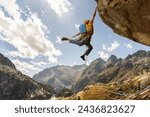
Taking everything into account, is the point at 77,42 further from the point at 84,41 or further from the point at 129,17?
the point at 129,17

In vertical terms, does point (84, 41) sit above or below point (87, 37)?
below

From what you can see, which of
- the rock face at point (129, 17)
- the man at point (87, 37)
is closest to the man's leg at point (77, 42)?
the man at point (87, 37)

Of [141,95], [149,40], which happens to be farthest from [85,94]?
[149,40]

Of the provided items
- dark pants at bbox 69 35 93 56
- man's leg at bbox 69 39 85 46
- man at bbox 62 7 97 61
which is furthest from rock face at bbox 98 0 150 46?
man's leg at bbox 69 39 85 46

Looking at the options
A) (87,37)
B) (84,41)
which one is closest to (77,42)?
(84,41)

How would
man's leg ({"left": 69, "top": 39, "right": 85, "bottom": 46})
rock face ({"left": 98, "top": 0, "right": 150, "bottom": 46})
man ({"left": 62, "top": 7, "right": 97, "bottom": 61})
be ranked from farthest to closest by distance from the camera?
rock face ({"left": 98, "top": 0, "right": 150, "bottom": 46}), man's leg ({"left": 69, "top": 39, "right": 85, "bottom": 46}), man ({"left": 62, "top": 7, "right": 97, "bottom": 61})

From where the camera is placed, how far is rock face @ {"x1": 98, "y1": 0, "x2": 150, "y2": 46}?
1896cm

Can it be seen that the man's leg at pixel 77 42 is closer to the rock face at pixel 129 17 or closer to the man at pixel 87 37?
the man at pixel 87 37

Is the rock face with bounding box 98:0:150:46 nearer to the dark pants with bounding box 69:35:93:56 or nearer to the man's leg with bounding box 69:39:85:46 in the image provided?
the dark pants with bounding box 69:35:93:56

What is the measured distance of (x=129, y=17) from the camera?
20688mm

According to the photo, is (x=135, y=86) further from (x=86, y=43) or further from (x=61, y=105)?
(x=61, y=105)

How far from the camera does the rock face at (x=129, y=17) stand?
18959mm

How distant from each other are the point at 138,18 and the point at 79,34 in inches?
201

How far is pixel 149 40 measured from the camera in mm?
21891
